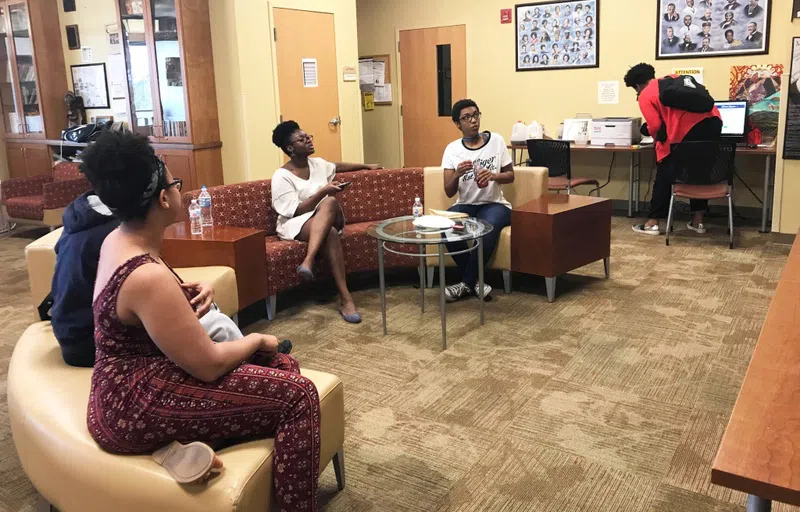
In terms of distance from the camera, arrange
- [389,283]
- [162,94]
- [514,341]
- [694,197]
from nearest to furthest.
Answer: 1. [514,341]
2. [389,283]
3. [694,197]
4. [162,94]

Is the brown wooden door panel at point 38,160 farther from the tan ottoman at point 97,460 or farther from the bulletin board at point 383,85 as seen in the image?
the tan ottoman at point 97,460

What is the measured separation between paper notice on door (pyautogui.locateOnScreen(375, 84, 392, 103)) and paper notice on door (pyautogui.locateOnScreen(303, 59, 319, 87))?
6.57 feet

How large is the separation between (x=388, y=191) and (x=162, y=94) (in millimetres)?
2730

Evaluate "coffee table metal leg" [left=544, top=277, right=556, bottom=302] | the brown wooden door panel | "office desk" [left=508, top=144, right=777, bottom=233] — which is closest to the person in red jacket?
"office desk" [left=508, top=144, right=777, bottom=233]

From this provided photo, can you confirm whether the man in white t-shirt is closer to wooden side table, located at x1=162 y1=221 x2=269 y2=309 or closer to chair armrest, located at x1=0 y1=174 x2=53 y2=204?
wooden side table, located at x1=162 y1=221 x2=269 y2=309

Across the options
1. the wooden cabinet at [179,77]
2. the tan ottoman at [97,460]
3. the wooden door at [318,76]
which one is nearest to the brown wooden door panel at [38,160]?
the wooden cabinet at [179,77]

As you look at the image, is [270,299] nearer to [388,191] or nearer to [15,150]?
[388,191]

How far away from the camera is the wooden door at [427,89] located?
302 inches

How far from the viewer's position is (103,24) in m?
7.02

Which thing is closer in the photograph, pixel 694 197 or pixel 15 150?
pixel 694 197

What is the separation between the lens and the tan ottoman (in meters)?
1.69

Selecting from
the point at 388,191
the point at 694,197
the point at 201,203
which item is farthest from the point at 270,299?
the point at 694,197

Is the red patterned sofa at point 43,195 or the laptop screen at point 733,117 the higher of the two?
the laptop screen at point 733,117

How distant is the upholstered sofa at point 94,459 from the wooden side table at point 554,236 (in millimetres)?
2137
